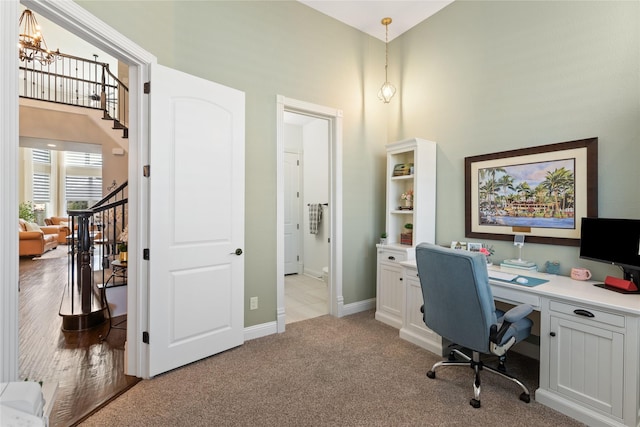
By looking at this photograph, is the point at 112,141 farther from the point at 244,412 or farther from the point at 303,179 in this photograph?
the point at 244,412

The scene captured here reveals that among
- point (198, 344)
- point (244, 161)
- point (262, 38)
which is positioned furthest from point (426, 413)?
point (262, 38)

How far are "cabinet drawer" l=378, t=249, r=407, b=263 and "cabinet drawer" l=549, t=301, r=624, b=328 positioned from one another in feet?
4.72

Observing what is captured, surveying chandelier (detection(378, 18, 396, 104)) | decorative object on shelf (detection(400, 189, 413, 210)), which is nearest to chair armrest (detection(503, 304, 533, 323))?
decorative object on shelf (detection(400, 189, 413, 210))

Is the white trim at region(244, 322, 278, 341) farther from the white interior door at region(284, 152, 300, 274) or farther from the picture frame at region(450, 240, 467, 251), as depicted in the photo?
the white interior door at region(284, 152, 300, 274)

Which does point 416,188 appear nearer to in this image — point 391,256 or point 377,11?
point 391,256

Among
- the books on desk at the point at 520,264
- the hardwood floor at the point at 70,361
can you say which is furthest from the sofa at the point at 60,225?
the books on desk at the point at 520,264

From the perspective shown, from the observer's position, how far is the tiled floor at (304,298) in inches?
146

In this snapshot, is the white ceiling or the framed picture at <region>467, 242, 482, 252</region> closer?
the framed picture at <region>467, 242, 482, 252</region>

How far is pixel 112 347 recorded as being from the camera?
9.07 feet

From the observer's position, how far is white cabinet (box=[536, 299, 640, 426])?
1695 millimetres

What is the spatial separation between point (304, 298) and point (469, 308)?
2726 millimetres

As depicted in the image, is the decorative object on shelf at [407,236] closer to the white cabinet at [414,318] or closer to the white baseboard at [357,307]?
the white cabinet at [414,318]

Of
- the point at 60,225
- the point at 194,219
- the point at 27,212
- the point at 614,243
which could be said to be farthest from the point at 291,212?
the point at 27,212

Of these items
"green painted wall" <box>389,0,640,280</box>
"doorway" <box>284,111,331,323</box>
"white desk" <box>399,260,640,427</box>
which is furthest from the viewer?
"doorway" <box>284,111,331,323</box>
